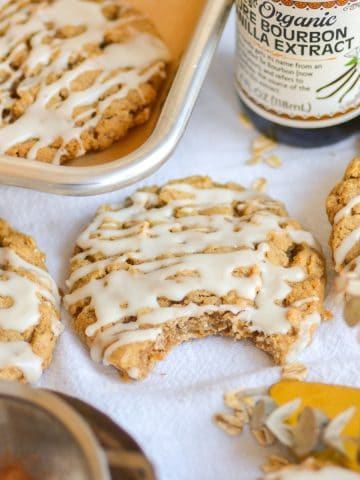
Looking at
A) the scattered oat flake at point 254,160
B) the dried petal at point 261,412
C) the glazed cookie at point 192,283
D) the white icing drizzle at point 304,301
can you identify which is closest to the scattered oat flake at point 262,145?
the scattered oat flake at point 254,160

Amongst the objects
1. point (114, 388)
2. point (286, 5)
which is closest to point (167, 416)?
point (114, 388)

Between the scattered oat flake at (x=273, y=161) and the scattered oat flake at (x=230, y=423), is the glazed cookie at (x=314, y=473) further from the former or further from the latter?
the scattered oat flake at (x=273, y=161)

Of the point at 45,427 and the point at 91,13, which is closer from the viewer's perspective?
the point at 45,427

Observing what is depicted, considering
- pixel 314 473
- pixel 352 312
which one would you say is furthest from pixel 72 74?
pixel 314 473

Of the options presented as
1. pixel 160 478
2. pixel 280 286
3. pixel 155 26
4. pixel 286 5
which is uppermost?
pixel 286 5

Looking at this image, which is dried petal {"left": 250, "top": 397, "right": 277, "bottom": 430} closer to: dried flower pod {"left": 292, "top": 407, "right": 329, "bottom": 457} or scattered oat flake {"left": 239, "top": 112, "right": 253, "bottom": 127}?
dried flower pod {"left": 292, "top": 407, "right": 329, "bottom": 457}

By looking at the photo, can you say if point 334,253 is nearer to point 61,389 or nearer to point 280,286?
point 280,286
